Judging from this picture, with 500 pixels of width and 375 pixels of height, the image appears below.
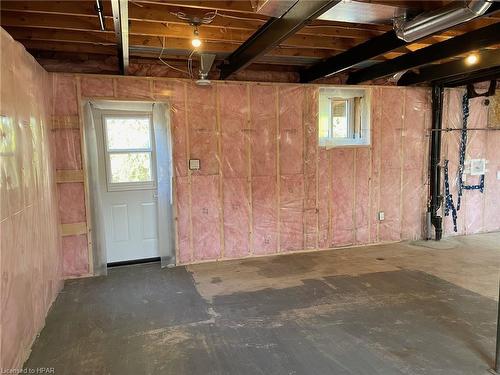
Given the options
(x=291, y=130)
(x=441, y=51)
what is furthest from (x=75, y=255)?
(x=441, y=51)

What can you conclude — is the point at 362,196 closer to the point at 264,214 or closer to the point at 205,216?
the point at 264,214

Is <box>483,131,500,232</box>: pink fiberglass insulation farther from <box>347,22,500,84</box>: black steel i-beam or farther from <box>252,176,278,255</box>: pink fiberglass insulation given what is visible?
<box>252,176,278,255</box>: pink fiberglass insulation

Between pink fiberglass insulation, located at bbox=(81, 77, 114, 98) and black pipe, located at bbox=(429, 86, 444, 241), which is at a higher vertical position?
pink fiberglass insulation, located at bbox=(81, 77, 114, 98)

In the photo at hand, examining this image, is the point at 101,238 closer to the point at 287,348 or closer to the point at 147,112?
the point at 147,112

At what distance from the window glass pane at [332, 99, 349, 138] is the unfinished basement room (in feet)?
0.08

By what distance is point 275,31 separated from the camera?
120 inches

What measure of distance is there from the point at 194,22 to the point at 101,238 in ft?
9.04

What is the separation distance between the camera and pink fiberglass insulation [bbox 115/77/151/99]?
14.1 feet

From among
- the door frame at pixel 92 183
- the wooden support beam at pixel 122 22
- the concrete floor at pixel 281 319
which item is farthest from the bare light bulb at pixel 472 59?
the wooden support beam at pixel 122 22

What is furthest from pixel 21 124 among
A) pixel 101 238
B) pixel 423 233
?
pixel 423 233

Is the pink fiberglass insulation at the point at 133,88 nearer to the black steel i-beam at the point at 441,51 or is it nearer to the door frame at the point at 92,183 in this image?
the door frame at the point at 92,183

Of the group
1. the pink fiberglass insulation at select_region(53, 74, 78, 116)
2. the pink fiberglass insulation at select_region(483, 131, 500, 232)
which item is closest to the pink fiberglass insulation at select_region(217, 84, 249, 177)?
the pink fiberglass insulation at select_region(53, 74, 78, 116)

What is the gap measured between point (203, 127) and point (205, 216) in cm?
117

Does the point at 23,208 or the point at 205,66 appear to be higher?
the point at 205,66
